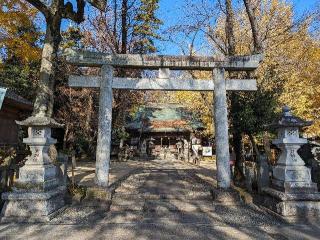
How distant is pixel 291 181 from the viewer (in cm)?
754

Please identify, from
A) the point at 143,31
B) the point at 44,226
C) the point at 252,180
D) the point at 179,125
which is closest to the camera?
the point at 44,226

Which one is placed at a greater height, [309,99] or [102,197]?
[309,99]

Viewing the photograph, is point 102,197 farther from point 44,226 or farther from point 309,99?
point 309,99

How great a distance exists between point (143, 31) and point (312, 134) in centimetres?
1478

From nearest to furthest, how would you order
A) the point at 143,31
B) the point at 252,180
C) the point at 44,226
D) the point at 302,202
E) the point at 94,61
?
the point at 44,226, the point at 302,202, the point at 94,61, the point at 252,180, the point at 143,31

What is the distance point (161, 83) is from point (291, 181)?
4655 mm

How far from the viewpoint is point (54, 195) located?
781 centimetres

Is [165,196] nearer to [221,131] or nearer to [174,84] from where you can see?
[221,131]

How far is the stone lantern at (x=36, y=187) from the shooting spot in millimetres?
7234

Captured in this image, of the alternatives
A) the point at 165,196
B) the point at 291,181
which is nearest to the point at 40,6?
the point at 165,196

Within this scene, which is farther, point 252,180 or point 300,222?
point 252,180

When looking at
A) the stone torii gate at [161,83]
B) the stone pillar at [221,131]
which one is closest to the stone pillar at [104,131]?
the stone torii gate at [161,83]

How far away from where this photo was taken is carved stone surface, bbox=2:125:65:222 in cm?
723

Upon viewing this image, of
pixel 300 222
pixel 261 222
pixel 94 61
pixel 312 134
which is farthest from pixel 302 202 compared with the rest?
pixel 312 134
